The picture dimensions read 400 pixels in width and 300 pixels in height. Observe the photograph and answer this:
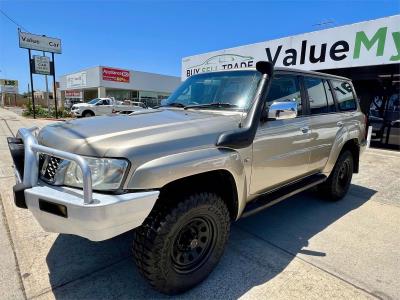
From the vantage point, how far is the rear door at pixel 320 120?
11.8 ft

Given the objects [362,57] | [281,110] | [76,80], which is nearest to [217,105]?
[281,110]

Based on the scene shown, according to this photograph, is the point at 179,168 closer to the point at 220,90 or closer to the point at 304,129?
the point at 220,90

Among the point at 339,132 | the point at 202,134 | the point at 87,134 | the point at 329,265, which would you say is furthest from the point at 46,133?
the point at 339,132

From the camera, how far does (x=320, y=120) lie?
369 centimetres

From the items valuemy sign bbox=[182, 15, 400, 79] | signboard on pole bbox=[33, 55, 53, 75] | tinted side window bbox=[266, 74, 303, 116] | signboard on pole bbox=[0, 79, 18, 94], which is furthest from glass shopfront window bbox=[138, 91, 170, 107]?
signboard on pole bbox=[0, 79, 18, 94]

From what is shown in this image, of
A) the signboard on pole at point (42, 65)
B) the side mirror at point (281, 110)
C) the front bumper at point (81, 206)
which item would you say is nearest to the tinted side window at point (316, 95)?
the side mirror at point (281, 110)

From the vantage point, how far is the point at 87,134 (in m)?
2.12

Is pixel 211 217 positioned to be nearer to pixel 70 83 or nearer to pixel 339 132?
pixel 339 132

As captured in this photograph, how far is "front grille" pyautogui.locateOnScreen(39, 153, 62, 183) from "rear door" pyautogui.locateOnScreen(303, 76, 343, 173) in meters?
2.78

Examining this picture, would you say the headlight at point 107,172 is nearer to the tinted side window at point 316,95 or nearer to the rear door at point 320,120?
the rear door at point 320,120

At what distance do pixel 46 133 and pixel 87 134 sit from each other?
2.05ft

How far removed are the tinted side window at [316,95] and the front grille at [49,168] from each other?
289 centimetres

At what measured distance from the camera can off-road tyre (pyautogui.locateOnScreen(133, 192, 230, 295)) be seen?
206 centimetres

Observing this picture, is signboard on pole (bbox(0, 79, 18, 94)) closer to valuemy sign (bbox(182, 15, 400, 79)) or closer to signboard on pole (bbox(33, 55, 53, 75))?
signboard on pole (bbox(33, 55, 53, 75))
